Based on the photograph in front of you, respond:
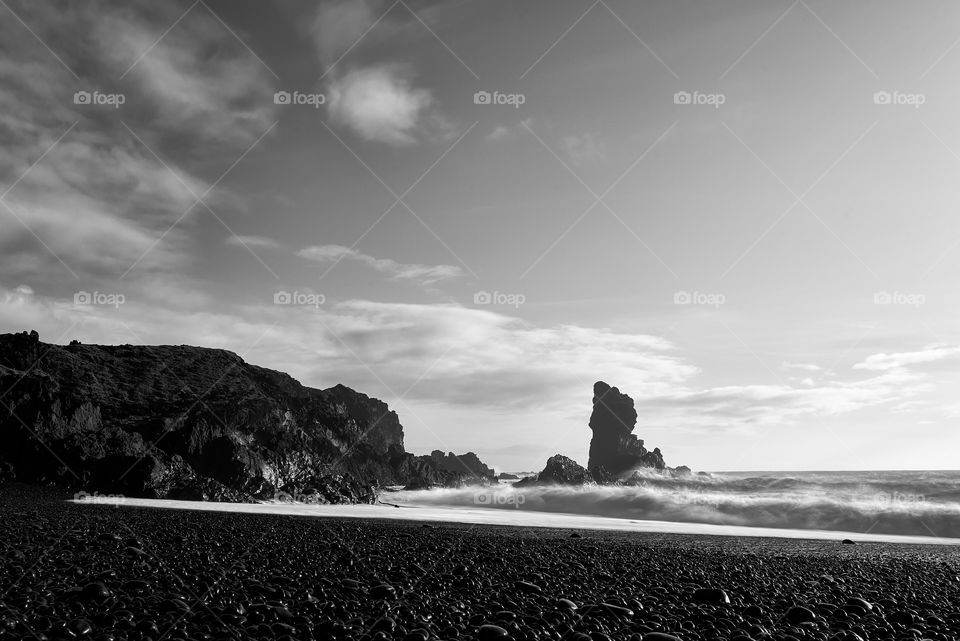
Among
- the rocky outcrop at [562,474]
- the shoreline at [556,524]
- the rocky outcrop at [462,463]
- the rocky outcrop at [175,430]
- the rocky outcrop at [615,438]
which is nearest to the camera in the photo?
the shoreline at [556,524]

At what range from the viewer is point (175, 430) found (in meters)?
38.8

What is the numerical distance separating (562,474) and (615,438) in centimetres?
1912

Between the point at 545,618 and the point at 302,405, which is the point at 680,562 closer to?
the point at 545,618

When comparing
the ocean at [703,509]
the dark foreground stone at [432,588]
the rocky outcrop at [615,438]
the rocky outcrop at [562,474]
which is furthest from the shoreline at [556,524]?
the rocky outcrop at [615,438]

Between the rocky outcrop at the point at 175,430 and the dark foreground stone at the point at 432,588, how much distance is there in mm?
16720

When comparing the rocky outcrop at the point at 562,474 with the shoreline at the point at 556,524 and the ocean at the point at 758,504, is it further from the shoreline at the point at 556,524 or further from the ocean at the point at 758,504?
Result: the shoreline at the point at 556,524

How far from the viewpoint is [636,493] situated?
166 ft

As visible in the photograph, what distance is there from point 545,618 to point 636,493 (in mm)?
45115

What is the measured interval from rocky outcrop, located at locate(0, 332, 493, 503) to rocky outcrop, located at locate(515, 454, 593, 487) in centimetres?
957

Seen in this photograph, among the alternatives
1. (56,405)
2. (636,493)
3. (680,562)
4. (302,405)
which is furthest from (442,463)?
(680,562)

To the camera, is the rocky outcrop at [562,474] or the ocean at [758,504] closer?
the ocean at [758,504]

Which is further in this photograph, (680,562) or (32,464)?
(32,464)

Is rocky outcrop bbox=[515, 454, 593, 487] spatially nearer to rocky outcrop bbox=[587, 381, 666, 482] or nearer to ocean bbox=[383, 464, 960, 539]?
ocean bbox=[383, 464, 960, 539]

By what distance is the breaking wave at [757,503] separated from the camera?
3406 cm
